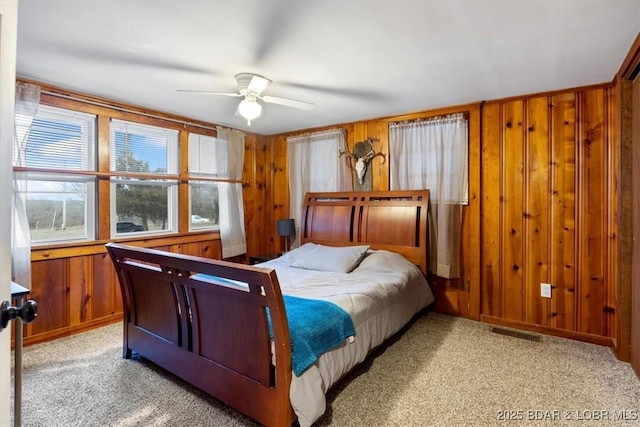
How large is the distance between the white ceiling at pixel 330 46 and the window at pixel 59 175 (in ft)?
1.26

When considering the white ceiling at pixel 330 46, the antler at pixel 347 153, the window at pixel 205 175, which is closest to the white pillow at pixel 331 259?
the antler at pixel 347 153

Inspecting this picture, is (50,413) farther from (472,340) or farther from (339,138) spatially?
(339,138)

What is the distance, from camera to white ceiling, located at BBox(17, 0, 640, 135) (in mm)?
1788

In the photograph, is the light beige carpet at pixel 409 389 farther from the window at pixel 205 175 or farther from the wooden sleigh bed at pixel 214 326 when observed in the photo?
the window at pixel 205 175


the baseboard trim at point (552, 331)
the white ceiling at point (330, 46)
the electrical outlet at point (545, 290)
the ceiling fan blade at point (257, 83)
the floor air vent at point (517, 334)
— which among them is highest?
the white ceiling at point (330, 46)

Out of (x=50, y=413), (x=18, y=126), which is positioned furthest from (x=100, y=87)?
(x=50, y=413)

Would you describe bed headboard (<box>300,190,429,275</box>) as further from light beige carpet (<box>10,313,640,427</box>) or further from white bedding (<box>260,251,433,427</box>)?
light beige carpet (<box>10,313,640,427</box>)

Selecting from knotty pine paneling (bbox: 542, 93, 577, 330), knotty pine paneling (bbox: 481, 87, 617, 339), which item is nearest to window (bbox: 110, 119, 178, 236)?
knotty pine paneling (bbox: 481, 87, 617, 339)

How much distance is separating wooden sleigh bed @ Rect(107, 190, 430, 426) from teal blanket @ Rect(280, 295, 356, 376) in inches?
3.4

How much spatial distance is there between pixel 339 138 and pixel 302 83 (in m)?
1.51

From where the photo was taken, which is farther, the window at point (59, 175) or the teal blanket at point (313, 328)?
the window at point (59, 175)

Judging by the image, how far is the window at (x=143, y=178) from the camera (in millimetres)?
3477

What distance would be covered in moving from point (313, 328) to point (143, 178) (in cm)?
285

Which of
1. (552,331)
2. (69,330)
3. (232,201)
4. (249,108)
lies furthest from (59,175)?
(552,331)
